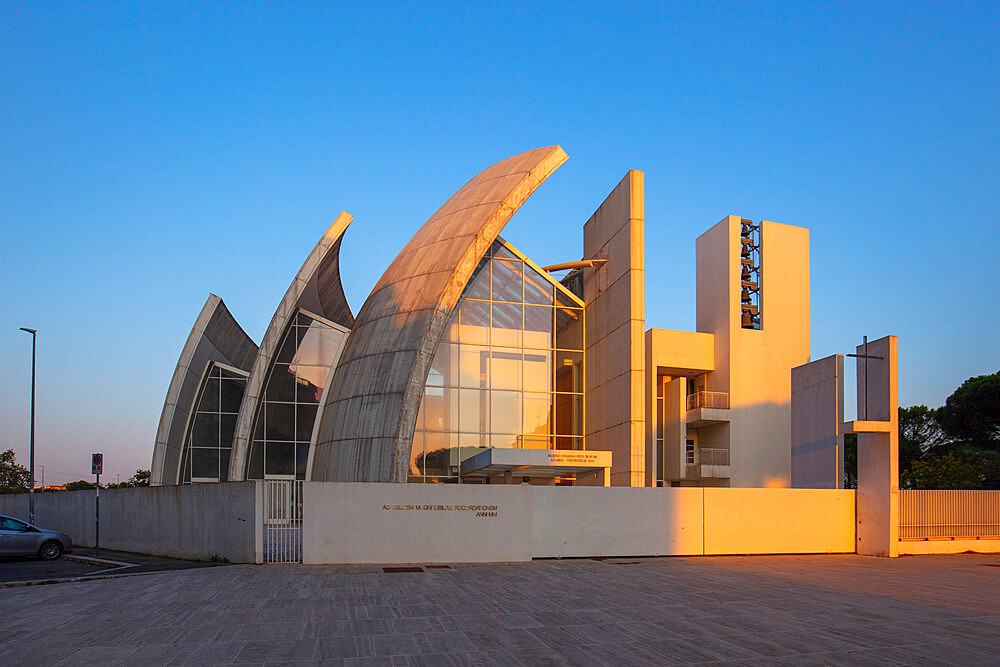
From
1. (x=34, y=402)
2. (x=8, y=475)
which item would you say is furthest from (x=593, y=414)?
A: (x=8, y=475)

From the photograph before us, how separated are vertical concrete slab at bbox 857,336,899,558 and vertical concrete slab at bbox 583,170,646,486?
275 inches

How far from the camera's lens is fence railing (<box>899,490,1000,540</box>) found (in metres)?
21.3

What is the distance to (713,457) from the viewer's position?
3872 centimetres

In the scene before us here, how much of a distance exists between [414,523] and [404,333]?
9.06 m

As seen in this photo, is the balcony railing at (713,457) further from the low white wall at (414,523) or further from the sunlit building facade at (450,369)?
the low white wall at (414,523)

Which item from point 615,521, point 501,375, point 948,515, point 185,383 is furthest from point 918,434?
point 185,383

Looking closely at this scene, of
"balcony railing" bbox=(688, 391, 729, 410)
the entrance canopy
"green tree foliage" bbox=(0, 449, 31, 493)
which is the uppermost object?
"balcony railing" bbox=(688, 391, 729, 410)

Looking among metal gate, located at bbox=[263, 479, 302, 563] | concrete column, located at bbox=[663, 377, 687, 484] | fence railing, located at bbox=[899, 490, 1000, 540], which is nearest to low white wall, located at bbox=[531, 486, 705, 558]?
metal gate, located at bbox=[263, 479, 302, 563]

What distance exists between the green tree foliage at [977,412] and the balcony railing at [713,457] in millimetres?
27765

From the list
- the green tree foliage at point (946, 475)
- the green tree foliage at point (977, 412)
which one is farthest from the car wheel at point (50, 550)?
the green tree foliage at point (977, 412)

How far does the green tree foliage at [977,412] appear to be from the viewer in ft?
178

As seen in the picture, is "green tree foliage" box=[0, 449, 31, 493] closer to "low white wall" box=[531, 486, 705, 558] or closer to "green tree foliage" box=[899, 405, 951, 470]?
"low white wall" box=[531, 486, 705, 558]

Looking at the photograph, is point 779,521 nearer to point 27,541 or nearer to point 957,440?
point 27,541

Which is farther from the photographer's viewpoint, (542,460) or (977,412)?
(977,412)
